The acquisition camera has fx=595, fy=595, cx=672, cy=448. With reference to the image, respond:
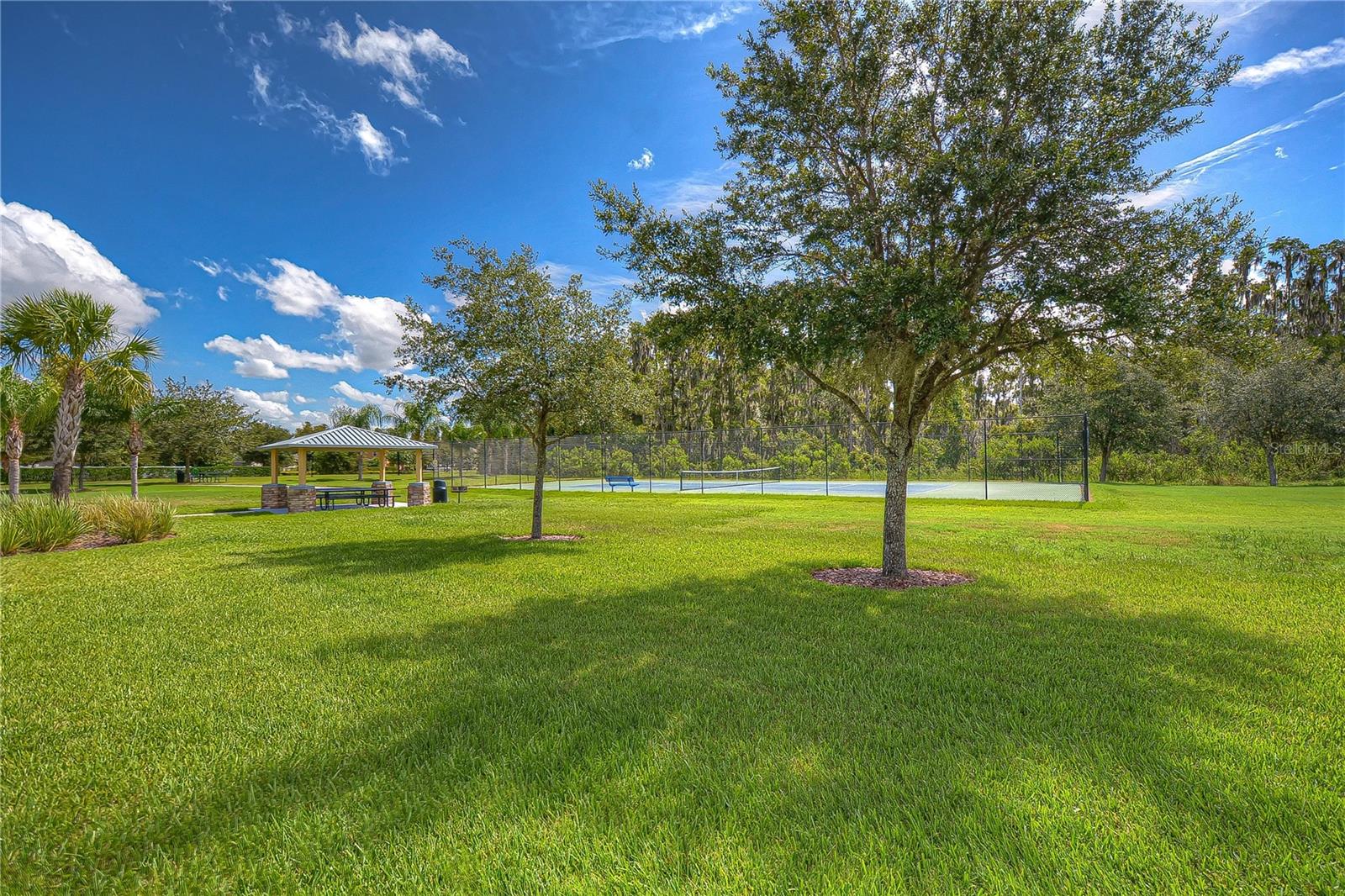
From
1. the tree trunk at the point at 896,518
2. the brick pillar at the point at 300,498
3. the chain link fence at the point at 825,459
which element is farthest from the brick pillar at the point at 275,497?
the tree trunk at the point at 896,518

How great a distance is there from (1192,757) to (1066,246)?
17.6 feet

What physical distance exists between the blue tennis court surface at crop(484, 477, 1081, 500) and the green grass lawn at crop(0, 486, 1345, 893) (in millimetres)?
13870

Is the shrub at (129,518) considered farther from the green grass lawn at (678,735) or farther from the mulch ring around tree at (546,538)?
the mulch ring around tree at (546,538)

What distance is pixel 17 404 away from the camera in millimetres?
15211

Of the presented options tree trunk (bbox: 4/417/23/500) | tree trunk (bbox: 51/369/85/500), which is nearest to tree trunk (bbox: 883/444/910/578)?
tree trunk (bbox: 51/369/85/500)

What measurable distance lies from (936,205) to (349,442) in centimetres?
2106

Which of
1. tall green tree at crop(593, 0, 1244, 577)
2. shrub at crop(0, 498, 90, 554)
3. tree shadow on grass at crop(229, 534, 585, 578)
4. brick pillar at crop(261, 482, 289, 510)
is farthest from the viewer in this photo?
brick pillar at crop(261, 482, 289, 510)

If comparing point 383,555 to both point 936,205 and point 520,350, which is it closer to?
point 520,350

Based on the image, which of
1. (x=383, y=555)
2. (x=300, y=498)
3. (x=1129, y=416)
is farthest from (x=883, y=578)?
(x=1129, y=416)

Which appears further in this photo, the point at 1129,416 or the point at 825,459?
the point at 1129,416

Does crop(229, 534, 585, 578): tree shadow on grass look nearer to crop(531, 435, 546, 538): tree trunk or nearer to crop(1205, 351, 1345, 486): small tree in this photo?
crop(531, 435, 546, 538): tree trunk

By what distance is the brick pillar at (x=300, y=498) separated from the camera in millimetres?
19016

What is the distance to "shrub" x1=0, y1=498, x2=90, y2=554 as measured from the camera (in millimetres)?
10133

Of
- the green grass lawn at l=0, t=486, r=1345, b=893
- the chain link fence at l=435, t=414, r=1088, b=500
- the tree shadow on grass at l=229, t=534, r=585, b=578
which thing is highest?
the chain link fence at l=435, t=414, r=1088, b=500
